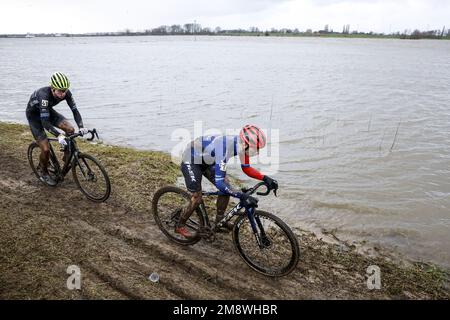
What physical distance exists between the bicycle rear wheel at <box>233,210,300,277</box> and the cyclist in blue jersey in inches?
14.2

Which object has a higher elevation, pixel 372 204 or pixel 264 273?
pixel 264 273

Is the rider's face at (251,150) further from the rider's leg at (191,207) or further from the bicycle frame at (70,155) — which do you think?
the bicycle frame at (70,155)

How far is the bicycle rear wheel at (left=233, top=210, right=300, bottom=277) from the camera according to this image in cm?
546

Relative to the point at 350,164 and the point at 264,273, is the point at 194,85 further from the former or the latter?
the point at 264,273

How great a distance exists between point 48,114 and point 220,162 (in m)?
4.52

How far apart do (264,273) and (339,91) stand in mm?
24098

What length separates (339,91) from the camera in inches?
1065

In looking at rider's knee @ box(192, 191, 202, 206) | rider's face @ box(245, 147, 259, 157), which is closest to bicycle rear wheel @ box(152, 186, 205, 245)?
rider's knee @ box(192, 191, 202, 206)

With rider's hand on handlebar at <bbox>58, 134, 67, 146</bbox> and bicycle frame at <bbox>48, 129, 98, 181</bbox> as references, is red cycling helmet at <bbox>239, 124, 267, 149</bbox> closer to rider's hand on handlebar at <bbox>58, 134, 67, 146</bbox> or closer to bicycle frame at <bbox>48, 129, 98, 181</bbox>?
bicycle frame at <bbox>48, 129, 98, 181</bbox>

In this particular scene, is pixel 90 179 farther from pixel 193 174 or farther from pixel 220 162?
pixel 220 162

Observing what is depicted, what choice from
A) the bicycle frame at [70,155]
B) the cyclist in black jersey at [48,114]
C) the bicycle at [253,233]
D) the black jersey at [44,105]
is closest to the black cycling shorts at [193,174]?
the bicycle at [253,233]

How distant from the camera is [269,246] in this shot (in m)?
5.85
